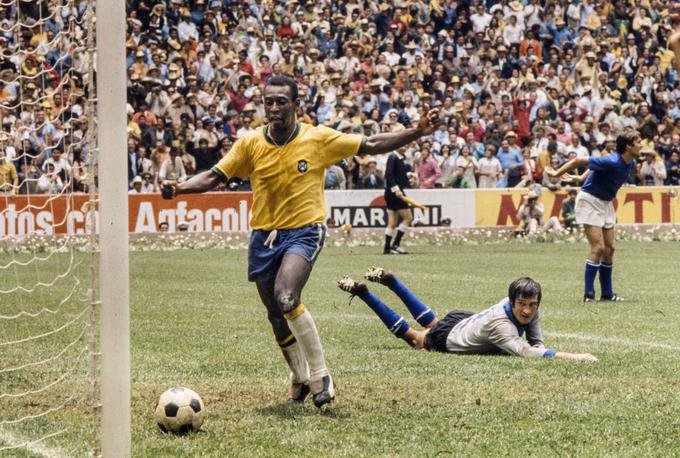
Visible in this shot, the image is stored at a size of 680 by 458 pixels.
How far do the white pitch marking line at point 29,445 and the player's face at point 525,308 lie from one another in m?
4.20

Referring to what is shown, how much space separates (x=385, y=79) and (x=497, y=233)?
526 centimetres

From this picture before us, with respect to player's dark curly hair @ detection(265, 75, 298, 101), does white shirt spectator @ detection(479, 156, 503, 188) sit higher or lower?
lower

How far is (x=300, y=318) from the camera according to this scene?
308 inches

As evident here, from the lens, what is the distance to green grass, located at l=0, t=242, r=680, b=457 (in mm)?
6668

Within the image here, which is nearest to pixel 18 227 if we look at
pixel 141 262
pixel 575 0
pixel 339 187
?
pixel 141 262

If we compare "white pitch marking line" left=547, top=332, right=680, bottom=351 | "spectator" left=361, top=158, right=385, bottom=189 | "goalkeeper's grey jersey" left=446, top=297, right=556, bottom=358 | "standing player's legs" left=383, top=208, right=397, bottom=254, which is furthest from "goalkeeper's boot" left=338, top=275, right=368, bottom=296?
"spectator" left=361, top=158, right=385, bottom=189

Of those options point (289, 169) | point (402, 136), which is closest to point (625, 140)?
point (402, 136)

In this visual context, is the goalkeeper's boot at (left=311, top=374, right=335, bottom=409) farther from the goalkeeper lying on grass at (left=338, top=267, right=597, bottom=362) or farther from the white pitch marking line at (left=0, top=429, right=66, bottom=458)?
the goalkeeper lying on grass at (left=338, top=267, right=597, bottom=362)

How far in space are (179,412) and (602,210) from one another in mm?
9176

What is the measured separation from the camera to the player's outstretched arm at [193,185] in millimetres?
7820

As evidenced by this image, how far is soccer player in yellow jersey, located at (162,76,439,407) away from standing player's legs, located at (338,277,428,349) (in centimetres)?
203

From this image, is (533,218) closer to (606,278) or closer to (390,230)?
(390,230)

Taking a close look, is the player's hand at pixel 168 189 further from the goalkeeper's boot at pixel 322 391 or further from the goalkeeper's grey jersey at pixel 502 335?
the goalkeeper's grey jersey at pixel 502 335

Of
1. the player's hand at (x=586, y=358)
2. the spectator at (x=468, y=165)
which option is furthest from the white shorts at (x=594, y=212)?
the spectator at (x=468, y=165)
